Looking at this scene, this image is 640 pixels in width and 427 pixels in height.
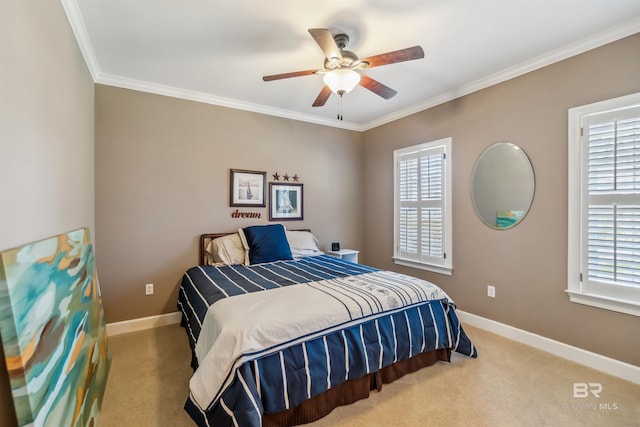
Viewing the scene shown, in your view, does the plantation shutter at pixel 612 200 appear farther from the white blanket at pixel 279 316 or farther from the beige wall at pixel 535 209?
the white blanket at pixel 279 316

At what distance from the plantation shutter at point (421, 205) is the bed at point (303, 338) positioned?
1270 millimetres

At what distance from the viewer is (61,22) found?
1.79 m

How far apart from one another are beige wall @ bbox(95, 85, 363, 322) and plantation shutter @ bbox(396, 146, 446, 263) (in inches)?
61.9

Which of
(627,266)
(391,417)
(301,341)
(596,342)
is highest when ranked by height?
(627,266)

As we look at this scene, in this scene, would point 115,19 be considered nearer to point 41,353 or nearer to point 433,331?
point 41,353

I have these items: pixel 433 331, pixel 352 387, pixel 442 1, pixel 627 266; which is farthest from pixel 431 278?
pixel 442 1

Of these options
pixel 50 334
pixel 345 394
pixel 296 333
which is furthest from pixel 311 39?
pixel 345 394

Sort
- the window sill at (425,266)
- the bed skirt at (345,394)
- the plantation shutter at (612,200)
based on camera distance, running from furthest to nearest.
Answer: the window sill at (425,266) < the plantation shutter at (612,200) < the bed skirt at (345,394)

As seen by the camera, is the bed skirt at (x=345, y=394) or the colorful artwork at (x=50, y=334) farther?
the bed skirt at (x=345, y=394)

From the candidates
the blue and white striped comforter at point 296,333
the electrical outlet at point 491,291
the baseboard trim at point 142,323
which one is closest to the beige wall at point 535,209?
the electrical outlet at point 491,291

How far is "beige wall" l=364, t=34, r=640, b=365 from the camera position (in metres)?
2.22

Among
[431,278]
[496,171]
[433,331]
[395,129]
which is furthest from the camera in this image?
[395,129]

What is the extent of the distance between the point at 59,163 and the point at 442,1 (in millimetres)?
2680

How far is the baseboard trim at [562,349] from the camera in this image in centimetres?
213
